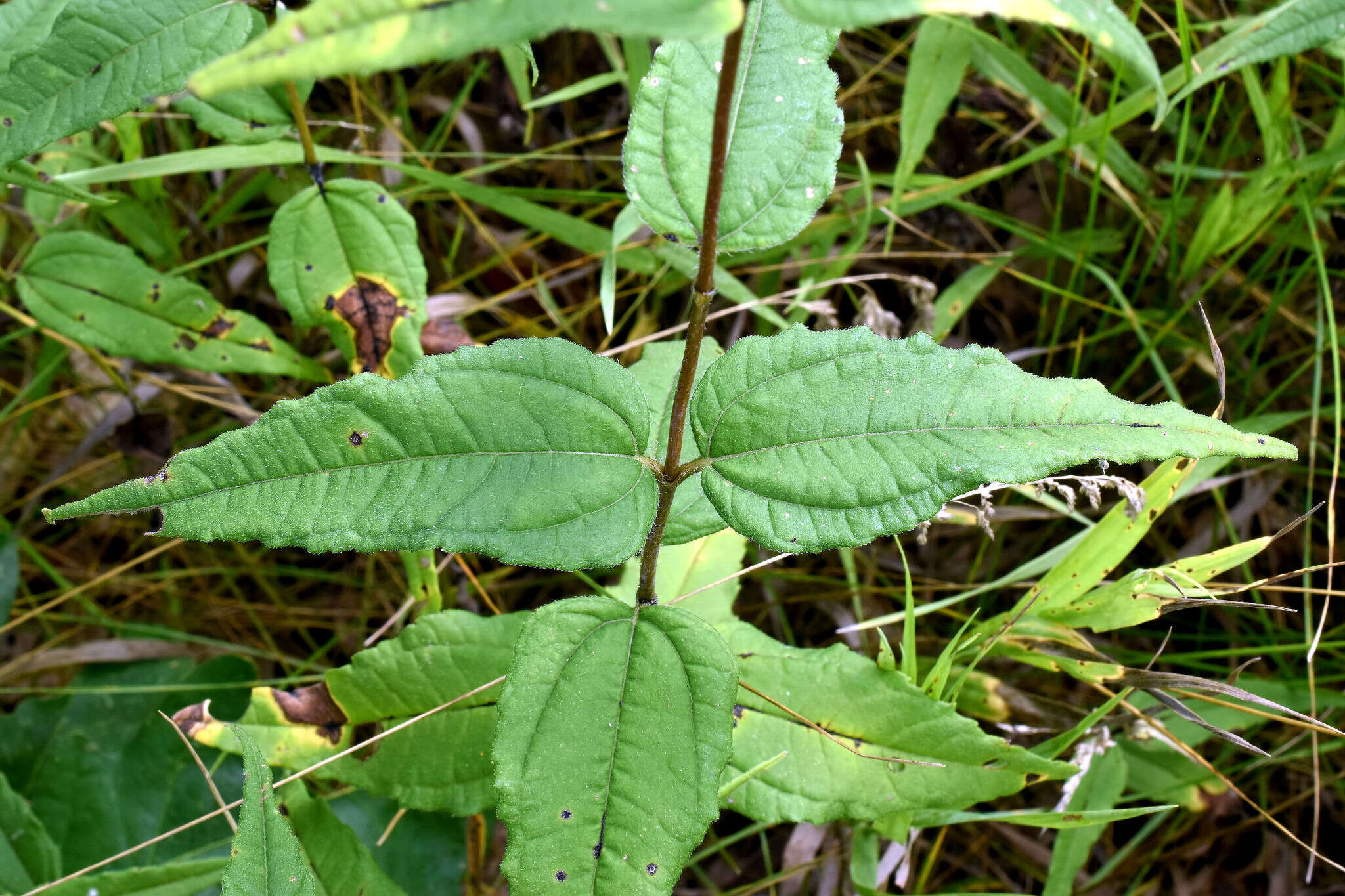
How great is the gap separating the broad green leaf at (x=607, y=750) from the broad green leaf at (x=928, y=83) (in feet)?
4.38

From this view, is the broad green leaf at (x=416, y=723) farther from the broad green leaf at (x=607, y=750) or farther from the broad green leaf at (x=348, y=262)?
the broad green leaf at (x=348, y=262)

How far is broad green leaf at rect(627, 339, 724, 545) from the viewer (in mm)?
1352

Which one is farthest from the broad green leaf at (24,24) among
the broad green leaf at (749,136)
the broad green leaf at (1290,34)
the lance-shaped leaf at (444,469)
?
Result: the broad green leaf at (1290,34)

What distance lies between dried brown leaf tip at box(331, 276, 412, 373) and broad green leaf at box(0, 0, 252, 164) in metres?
0.46

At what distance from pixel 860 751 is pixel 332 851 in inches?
33.3

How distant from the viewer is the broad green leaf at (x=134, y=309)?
1868mm

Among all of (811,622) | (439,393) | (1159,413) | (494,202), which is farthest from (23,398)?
(1159,413)

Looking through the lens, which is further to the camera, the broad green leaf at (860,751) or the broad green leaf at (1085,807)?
the broad green leaf at (1085,807)

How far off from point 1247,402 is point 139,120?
9.11 feet

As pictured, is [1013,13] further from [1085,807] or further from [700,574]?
[1085,807]

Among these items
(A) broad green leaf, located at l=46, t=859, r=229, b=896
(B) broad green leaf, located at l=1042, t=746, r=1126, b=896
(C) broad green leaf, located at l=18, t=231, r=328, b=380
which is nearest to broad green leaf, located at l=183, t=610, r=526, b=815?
(A) broad green leaf, located at l=46, t=859, r=229, b=896

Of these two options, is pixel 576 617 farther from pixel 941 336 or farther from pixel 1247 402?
pixel 1247 402

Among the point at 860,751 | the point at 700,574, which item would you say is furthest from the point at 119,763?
the point at 860,751

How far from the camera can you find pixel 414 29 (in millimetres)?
626
